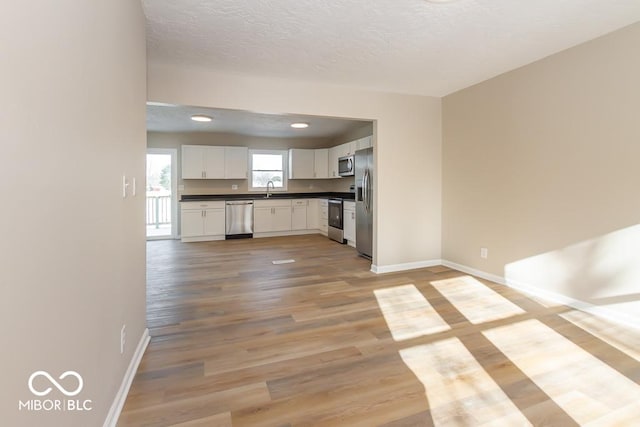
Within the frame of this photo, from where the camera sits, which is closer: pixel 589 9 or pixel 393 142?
pixel 589 9

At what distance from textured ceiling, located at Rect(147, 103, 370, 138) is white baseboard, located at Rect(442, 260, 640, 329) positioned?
3.04m

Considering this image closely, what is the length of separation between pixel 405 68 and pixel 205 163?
5.30 meters

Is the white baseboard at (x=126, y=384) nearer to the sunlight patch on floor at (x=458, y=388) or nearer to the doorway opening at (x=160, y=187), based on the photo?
the sunlight patch on floor at (x=458, y=388)

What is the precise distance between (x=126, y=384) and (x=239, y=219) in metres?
5.62

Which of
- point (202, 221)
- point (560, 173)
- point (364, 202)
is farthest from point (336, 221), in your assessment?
point (560, 173)

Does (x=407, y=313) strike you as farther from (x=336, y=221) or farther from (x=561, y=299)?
(x=336, y=221)

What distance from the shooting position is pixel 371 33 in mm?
2666

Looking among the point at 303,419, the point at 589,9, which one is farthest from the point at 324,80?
the point at 303,419

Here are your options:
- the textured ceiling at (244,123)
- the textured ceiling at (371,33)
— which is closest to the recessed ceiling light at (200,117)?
the textured ceiling at (244,123)

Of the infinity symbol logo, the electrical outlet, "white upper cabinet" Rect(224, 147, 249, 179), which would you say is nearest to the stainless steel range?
"white upper cabinet" Rect(224, 147, 249, 179)

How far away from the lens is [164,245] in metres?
6.48

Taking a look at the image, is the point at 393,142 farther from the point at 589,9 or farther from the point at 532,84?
the point at 589,9

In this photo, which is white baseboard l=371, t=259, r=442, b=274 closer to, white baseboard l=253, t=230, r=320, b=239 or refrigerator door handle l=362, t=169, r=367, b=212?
refrigerator door handle l=362, t=169, r=367, b=212

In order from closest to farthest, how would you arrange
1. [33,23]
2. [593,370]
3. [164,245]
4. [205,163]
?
[33,23], [593,370], [164,245], [205,163]
